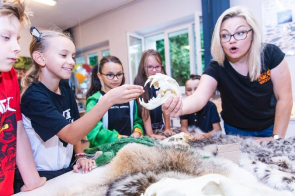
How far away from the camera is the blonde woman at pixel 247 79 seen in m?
1.05

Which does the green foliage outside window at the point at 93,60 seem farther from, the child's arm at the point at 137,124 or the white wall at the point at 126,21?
the child's arm at the point at 137,124

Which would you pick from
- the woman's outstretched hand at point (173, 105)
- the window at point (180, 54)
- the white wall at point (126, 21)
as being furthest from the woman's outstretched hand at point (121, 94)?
the window at point (180, 54)

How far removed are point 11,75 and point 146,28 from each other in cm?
327

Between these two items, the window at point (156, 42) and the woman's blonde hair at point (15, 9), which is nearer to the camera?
the woman's blonde hair at point (15, 9)

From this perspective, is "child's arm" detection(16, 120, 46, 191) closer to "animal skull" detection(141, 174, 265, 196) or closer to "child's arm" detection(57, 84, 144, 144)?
"child's arm" detection(57, 84, 144, 144)

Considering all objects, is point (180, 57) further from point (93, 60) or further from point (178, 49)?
point (93, 60)

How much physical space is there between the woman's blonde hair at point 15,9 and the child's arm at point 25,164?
15.6 inches

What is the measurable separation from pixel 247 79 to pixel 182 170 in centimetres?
82

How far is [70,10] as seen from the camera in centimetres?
411

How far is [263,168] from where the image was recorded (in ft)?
1.98

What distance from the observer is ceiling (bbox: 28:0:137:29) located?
12.5 ft

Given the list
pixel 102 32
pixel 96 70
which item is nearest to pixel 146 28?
pixel 102 32

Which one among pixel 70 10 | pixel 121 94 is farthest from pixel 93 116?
pixel 70 10

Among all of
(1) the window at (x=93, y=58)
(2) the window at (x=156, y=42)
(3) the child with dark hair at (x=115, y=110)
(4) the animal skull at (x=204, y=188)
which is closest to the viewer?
(4) the animal skull at (x=204, y=188)
